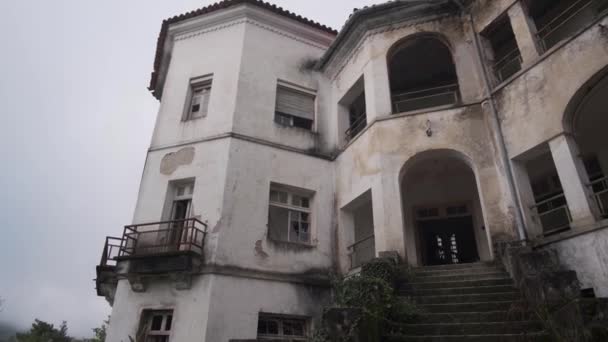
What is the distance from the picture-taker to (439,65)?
13.0 meters

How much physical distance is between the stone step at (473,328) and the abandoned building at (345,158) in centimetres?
32

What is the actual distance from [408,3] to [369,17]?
4.01 feet

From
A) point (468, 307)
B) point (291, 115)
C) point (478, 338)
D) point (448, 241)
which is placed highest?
point (291, 115)

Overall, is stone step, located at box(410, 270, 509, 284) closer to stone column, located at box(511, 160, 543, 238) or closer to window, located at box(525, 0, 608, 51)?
stone column, located at box(511, 160, 543, 238)

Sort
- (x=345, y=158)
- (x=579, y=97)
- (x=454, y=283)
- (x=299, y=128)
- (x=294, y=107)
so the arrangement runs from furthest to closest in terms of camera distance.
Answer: (x=294, y=107)
(x=299, y=128)
(x=345, y=158)
(x=579, y=97)
(x=454, y=283)

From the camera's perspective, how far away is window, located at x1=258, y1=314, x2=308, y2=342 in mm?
9402

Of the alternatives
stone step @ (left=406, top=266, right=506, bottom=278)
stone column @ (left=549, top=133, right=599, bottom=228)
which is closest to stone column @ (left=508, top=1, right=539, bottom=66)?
stone column @ (left=549, top=133, right=599, bottom=228)

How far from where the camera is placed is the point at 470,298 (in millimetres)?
6754

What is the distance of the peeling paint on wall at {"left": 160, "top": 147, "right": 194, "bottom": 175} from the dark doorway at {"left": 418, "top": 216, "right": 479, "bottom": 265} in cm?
787

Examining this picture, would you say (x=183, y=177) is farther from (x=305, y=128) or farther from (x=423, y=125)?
(x=423, y=125)

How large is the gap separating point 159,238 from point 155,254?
106 centimetres

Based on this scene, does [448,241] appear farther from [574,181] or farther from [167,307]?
[167,307]

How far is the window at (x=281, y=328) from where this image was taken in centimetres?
940

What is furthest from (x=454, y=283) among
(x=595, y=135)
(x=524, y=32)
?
(x=595, y=135)
